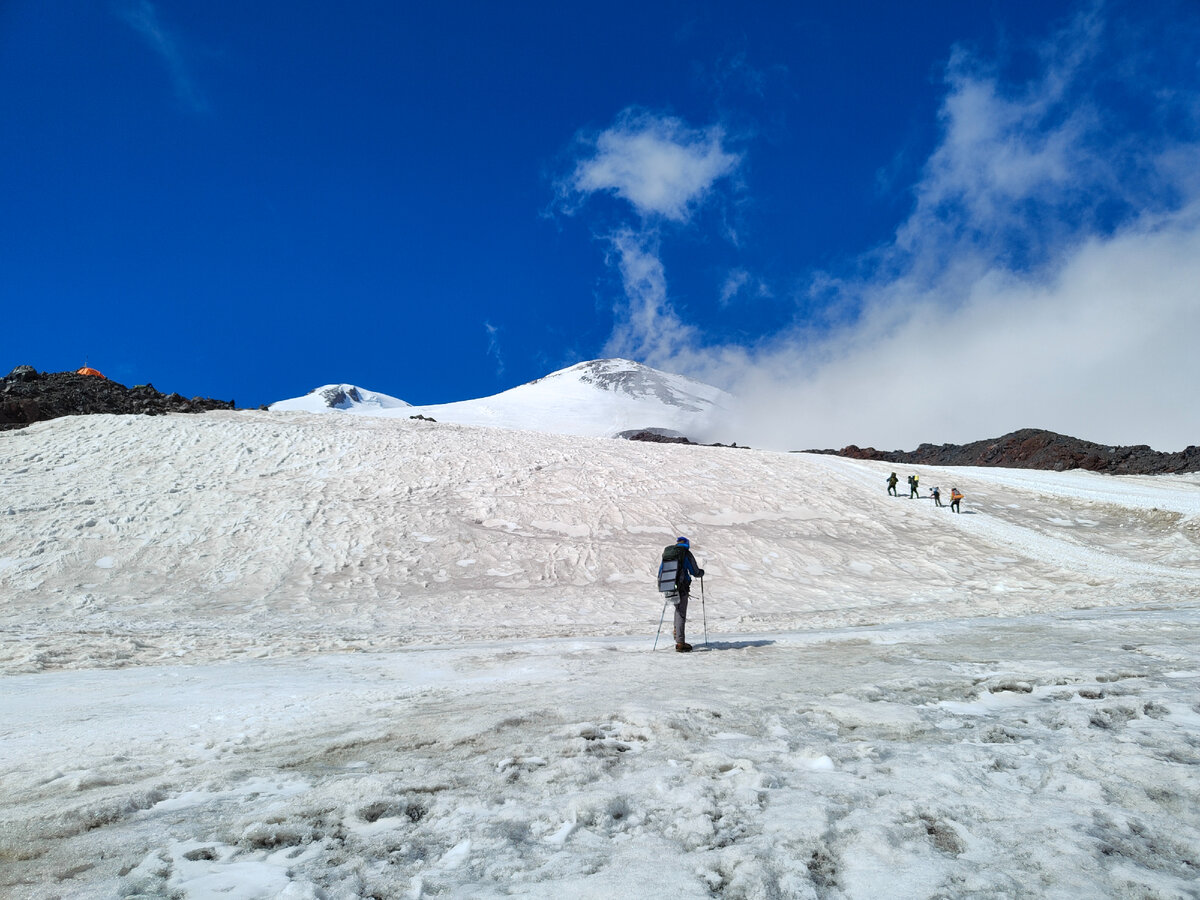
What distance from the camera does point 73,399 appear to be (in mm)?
30234

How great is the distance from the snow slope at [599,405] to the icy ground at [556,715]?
54.7m

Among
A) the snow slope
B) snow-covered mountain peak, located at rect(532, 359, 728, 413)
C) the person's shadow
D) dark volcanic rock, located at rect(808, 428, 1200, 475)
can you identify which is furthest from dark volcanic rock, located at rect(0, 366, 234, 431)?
snow-covered mountain peak, located at rect(532, 359, 728, 413)

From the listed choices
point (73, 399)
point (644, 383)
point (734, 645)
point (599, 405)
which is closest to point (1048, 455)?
point (734, 645)

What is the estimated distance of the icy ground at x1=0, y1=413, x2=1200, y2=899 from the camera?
300 cm

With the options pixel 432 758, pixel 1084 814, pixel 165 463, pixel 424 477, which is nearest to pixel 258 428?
pixel 165 463

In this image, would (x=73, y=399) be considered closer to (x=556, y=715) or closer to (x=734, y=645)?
(x=734, y=645)

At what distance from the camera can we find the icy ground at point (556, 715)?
300cm

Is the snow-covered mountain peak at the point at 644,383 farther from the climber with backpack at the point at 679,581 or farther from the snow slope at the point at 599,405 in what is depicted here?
the climber with backpack at the point at 679,581

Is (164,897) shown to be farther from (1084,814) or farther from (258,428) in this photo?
(258,428)

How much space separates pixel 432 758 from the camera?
4.47 meters

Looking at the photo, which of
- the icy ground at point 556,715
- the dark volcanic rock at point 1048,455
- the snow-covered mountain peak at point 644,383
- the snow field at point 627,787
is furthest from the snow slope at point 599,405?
the snow field at point 627,787

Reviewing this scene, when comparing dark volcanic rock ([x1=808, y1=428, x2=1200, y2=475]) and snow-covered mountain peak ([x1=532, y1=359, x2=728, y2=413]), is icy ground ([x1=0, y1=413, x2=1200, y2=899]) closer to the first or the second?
dark volcanic rock ([x1=808, y1=428, x2=1200, y2=475])

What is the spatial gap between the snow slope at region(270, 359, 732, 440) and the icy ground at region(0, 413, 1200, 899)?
5473 cm

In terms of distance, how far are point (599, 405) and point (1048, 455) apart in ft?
253
